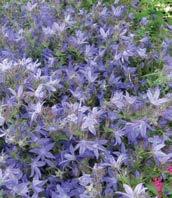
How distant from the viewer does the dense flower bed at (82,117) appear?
182 cm

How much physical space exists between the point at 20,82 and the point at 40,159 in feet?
1.27

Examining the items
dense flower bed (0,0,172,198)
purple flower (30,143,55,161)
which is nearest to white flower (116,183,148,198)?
dense flower bed (0,0,172,198)

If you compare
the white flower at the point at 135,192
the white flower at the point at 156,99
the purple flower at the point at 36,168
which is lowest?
the purple flower at the point at 36,168

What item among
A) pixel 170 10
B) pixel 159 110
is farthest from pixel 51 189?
pixel 170 10

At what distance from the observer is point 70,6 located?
2.83 meters

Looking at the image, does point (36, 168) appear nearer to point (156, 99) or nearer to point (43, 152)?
point (43, 152)

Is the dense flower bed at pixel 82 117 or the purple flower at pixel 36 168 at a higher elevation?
the dense flower bed at pixel 82 117

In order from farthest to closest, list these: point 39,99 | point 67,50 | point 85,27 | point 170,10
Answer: point 170,10
point 85,27
point 67,50
point 39,99

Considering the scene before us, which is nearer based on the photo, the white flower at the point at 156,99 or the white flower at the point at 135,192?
the white flower at the point at 135,192

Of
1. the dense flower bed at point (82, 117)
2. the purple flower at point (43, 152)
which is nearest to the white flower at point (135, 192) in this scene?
the dense flower bed at point (82, 117)

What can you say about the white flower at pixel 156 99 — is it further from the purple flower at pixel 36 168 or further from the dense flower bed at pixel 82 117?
the purple flower at pixel 36 168

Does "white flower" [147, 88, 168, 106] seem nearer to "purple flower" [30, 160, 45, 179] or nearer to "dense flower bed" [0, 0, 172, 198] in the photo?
"dense flower bed" [0, 0, 172, 198]

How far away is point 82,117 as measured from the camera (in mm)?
1872

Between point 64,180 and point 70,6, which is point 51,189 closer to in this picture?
point 64,180
